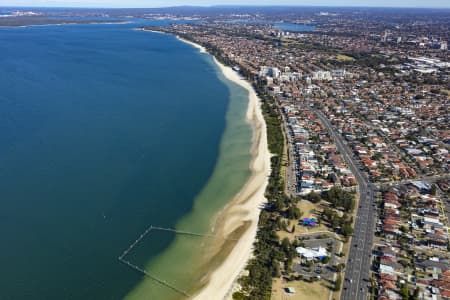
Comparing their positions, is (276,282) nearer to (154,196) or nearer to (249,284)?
(249,284)

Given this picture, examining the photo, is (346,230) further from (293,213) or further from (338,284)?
(338,284)

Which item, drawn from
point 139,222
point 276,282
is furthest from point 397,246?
point 139,222

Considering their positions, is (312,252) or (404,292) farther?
(312,252)

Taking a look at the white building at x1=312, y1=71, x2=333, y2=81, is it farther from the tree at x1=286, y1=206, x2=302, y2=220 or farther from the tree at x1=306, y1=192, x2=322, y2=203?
the tree at x1=286, y1=206, x2=302, y2=220

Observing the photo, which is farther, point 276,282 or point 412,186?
point 412,186

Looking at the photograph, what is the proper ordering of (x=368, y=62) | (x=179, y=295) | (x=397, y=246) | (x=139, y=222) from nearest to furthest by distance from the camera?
(x=179, y=295)
(x=397, y=246)
(x=139, y=222)
(x=368, y=62)

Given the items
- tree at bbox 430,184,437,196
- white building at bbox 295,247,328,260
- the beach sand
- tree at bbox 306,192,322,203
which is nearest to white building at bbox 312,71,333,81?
the beach sand

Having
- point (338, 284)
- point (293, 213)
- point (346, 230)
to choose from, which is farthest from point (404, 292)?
point (293, 213)
